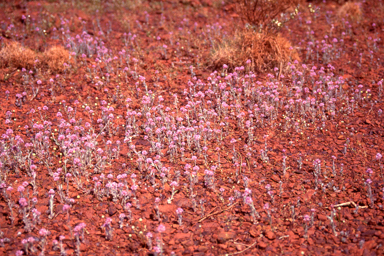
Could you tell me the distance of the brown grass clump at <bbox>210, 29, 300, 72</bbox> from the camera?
298 inches

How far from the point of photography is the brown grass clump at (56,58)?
7.36 metres

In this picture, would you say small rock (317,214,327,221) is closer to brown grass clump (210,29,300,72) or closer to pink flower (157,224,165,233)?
pink flower (157,224,165,233)

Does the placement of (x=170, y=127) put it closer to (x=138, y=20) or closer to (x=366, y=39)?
(x=138, y=20)

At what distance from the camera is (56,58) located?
24.5 feet

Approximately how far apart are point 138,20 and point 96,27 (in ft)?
3.95

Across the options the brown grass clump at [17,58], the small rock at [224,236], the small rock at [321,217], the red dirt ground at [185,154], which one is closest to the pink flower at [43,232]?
the red dirt ground at [185,154]

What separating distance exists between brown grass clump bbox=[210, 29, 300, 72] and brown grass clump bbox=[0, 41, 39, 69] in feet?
12.4

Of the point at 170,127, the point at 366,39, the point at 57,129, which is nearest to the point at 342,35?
the point at 366,39

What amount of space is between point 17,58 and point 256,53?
Result: 4909 mm

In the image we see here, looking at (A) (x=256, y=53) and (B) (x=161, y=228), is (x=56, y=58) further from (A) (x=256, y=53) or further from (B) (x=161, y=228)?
(B) (x=161, y=228)

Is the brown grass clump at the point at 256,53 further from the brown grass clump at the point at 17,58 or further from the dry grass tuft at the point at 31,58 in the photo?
the brown grass clump at the point at 17,58

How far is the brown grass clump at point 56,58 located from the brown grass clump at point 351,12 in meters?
7.63

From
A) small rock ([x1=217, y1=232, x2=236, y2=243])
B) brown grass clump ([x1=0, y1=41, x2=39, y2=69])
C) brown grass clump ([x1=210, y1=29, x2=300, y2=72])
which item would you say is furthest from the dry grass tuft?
small rock ([x1=217, y1=232, x2=236, y2=243])

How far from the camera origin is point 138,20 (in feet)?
33.0
